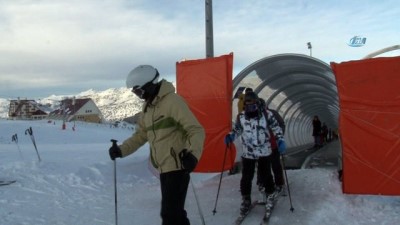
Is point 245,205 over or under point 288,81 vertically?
under

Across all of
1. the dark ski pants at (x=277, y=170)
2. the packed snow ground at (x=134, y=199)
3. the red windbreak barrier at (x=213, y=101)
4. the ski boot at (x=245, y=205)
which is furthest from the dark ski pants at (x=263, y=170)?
the red windbreak barrier at (x=213, y=101)

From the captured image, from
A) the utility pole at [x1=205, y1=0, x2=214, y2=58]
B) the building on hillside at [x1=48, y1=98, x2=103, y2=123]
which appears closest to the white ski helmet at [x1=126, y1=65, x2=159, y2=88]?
the utility pole at [x1=205, y1=0, x2=214, y2=58]

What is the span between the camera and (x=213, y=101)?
9.91m

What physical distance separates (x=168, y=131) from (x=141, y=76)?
0.59 m

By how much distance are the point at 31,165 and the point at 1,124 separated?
26626 mm

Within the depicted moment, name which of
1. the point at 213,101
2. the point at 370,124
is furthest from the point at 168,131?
the point at 213,101

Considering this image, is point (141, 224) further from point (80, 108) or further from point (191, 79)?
point (80, 108)

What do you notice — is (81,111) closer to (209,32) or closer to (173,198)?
(209,32)

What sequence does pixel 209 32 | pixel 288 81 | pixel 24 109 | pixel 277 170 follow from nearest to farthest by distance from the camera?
1. pixel 277 170
2. pixel 209 32
3. pixel 288 81
4. pixel 24 109

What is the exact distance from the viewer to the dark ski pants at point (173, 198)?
4.37 m

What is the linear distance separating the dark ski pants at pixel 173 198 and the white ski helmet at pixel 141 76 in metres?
0.92

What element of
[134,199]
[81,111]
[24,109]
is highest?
[24,109]

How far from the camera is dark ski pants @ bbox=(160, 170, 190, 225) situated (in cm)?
437

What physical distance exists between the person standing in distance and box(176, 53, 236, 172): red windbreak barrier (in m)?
5.32
